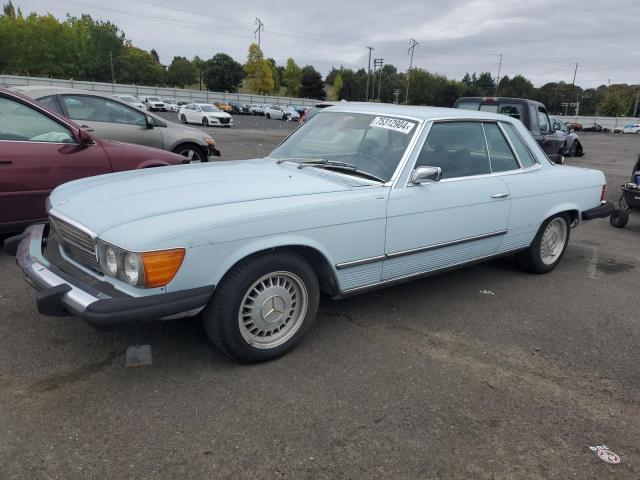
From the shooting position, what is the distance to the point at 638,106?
100 m

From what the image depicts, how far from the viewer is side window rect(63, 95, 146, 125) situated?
23.4 ft

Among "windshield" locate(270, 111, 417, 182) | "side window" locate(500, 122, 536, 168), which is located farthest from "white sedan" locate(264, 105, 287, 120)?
"windshield" locate(270, 111, 417, 182)

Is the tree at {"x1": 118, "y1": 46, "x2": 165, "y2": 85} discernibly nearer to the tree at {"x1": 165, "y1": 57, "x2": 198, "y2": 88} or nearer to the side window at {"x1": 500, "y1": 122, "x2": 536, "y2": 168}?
the tree at {"x1": 165, "y1": 57, "x2": 198, "y2": 88}

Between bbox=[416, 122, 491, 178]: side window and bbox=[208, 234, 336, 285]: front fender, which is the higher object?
bbox=[416, 122, 491, 178]: side window

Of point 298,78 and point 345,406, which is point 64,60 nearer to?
point 298,78

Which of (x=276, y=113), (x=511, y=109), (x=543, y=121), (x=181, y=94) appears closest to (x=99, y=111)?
(x=511, y=109)

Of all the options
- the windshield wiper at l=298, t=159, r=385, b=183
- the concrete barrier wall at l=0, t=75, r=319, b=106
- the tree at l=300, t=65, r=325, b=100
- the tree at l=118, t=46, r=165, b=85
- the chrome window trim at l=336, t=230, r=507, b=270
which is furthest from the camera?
the tree at l=300, t=65, r=325, b=100

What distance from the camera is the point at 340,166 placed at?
364cm

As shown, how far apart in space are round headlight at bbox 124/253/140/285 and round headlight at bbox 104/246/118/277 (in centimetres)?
7

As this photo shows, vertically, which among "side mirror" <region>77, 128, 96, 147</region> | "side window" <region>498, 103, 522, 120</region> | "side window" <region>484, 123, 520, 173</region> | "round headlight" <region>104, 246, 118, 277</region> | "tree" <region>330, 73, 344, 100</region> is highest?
"tree" <region>330, 73, 344, 100</region>

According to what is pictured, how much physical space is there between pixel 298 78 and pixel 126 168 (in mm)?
99327

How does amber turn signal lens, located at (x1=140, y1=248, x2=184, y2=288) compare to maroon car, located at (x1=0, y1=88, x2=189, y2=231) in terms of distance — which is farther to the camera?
maroon car, located at (x1=0, y1=88, x2=189, y2=231)

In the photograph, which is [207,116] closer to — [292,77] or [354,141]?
[354,141]

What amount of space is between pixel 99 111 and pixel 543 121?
10329mm
